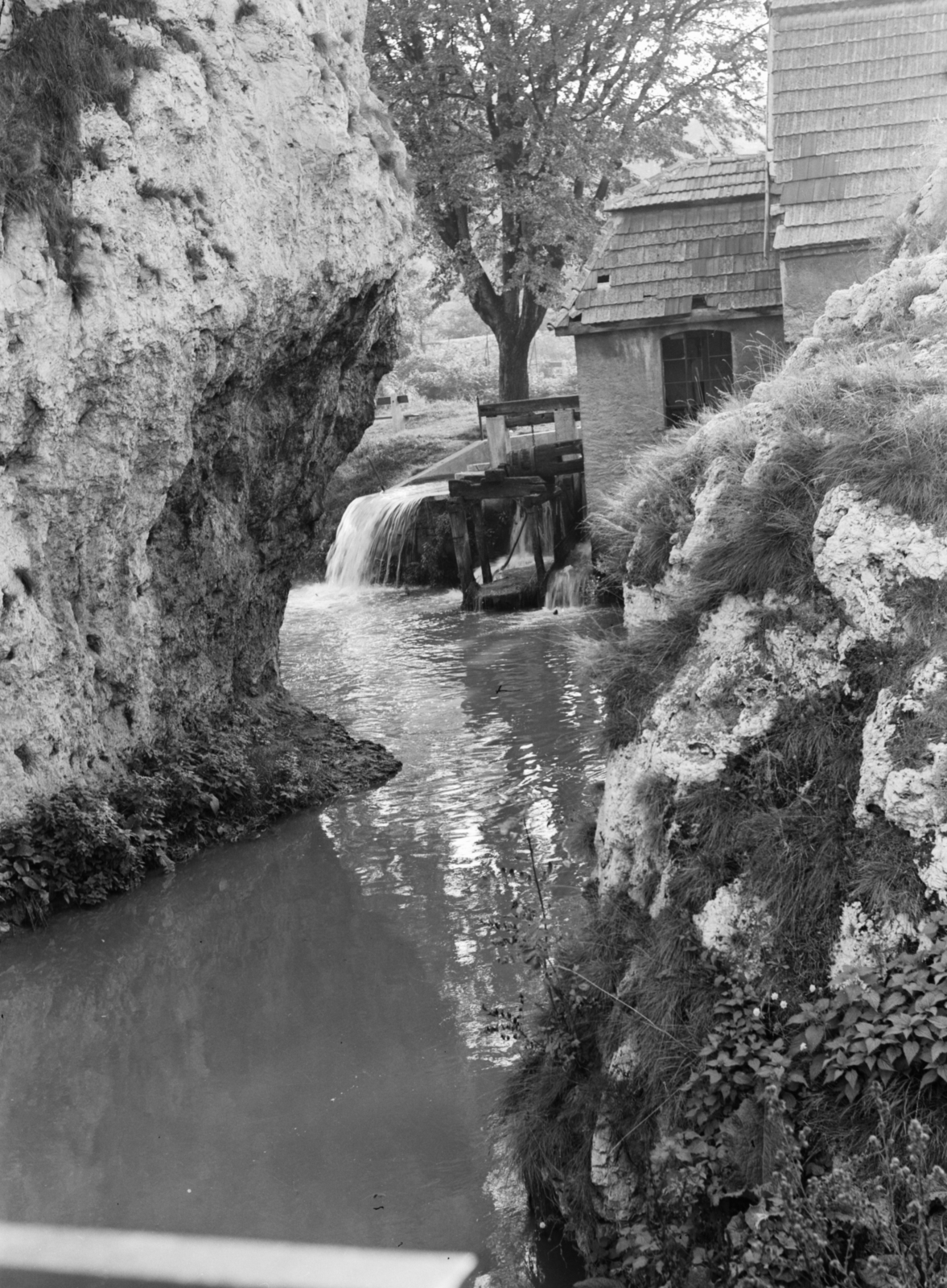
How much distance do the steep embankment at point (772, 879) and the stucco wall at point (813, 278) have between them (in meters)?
9.63

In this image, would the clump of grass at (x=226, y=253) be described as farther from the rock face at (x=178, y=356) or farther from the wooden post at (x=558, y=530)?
the wooden post at (x=558, y=530)

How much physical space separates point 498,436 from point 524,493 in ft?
4.39

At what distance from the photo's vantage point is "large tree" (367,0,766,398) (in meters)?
23.5

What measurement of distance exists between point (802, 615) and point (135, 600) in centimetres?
627

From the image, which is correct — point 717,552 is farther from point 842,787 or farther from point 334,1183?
point 334,1183

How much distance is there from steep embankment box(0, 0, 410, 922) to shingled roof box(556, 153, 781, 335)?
8234 millimetres

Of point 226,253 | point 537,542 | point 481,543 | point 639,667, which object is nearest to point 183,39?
point 226,253

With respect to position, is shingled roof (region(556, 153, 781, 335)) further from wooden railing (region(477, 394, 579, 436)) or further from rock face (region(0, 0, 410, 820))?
rock face (region(0, 0, 410, 820))

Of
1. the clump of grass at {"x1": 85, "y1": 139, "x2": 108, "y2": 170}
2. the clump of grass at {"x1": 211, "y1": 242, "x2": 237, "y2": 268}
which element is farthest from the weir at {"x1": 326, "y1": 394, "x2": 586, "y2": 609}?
the clump of grass at {"x1": 85, "y1": 139, "x2": 108, "y2": 170}

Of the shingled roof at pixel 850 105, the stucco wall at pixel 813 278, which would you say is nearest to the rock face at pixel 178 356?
the stucco wall at pixel 813 278

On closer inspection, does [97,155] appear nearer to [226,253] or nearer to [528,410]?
[226,253]

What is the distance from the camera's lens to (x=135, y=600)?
9805 millimetres

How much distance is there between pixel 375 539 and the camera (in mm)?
23203

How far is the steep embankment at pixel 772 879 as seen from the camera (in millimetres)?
3643
